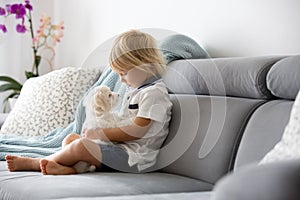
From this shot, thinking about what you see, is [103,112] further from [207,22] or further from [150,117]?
[207,22]

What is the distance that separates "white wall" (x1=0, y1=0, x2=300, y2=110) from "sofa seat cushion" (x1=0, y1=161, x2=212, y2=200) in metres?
0.69

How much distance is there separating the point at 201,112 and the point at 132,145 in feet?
0.93

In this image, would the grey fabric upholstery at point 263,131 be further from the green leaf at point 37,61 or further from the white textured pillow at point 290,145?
the green leaf at point 37,61

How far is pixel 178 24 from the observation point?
2973 mm

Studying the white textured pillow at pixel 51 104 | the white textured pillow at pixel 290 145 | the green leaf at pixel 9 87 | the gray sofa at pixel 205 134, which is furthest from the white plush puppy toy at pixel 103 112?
the green leaf at pixel 9 87

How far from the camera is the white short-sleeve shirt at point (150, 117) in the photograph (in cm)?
212

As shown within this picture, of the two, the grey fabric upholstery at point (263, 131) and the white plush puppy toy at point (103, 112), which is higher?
the grey fabric upholstery at point (263, 131)

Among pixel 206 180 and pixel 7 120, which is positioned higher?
pixel 206 180

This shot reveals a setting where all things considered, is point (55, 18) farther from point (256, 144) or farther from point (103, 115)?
point (256, 144)

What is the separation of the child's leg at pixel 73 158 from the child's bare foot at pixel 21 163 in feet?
0.34

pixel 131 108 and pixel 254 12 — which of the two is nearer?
pixel 131 108

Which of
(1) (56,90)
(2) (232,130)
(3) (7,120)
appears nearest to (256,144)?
(2) (232,130)

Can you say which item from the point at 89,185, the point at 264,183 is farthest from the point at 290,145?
the point at 89,185

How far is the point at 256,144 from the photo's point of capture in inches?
69.2
